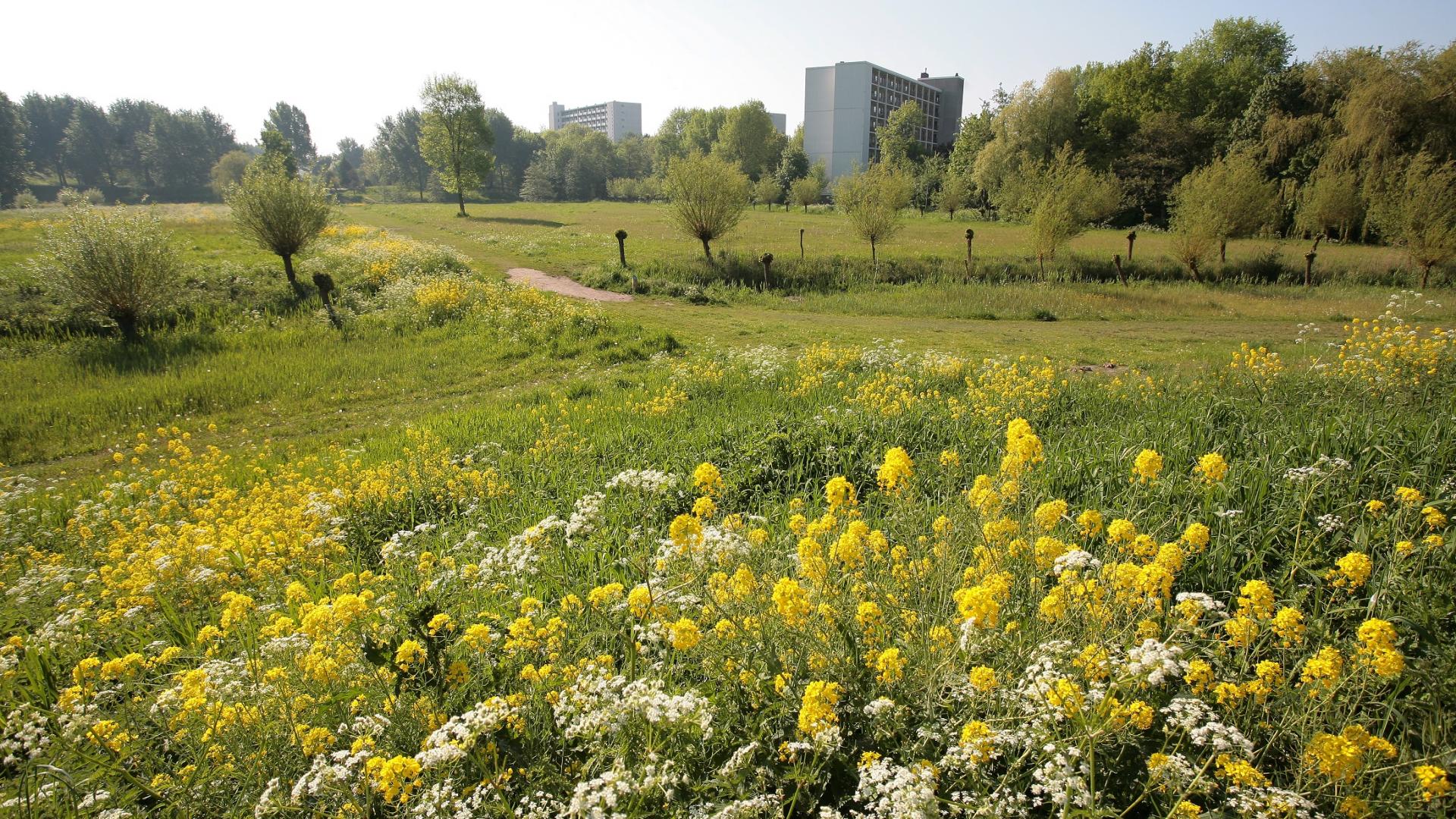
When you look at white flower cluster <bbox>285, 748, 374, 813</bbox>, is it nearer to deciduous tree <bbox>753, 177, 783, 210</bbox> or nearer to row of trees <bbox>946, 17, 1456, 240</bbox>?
row of trees <bbox>946, 17, 1456, 240</bbox>

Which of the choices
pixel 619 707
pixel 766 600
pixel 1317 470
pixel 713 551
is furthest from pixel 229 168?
pixel 1317 470

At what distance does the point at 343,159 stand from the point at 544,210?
8432 centimetres

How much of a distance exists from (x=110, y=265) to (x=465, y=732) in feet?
62.7

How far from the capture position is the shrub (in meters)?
15.1

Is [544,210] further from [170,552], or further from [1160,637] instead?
[1160,637]

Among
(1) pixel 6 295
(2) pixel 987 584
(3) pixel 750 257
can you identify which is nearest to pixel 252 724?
(2) pixel 987 584

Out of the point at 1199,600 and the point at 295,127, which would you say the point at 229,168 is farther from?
the point at 1199,600

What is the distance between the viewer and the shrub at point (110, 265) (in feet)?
49.5

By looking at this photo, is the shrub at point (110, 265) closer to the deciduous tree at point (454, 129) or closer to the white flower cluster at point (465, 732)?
the white flower cluster at point (465, 732)

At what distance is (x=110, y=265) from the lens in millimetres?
15164

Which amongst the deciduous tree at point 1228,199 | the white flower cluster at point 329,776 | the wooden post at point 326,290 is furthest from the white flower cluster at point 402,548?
Result: the deciduous tree at point 1228,199

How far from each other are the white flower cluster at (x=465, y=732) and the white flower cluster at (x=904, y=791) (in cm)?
125

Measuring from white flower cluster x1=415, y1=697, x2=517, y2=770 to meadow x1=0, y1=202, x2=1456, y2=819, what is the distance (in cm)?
2

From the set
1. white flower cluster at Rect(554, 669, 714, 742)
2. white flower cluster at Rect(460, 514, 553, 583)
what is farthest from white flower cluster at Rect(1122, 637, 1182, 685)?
white flower cluster at Rect(460, 514, 553, 583)
